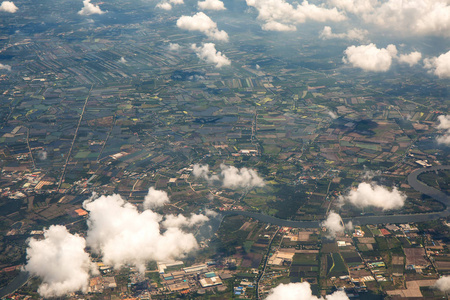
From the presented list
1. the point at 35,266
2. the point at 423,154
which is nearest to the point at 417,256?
the point at 423,154

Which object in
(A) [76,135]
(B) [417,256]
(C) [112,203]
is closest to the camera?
(B) [417,256]

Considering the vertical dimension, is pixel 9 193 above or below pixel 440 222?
below

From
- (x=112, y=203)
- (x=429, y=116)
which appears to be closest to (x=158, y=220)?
(x=112, y=203)

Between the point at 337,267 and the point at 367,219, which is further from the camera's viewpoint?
the point at 367,219

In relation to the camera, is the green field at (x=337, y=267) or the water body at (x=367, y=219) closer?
the green field at (x=337, y=267)

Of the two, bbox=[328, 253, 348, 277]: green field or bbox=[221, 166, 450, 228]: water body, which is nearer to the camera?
bbox=[328, 253, 348, 277]: green field

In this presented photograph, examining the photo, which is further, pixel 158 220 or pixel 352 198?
pixel 352 198

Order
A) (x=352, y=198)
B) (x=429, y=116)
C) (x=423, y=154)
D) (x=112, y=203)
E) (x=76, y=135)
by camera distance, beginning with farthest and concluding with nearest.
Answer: (x=429, y=116) < (x=76, y=135) < (x=423, y=154) < (x=352, y=198) < (x=112, y=203)

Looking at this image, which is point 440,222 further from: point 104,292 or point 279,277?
point 104,292

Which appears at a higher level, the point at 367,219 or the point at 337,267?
the point at 367,219
